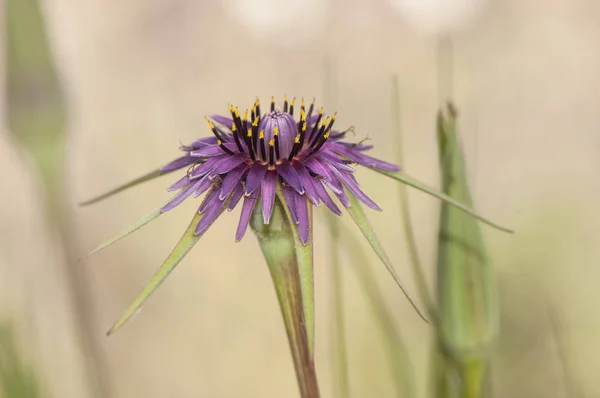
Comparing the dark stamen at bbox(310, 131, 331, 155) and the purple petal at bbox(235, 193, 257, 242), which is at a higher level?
the dark stamen at bbox(310, 131, 331, 155)

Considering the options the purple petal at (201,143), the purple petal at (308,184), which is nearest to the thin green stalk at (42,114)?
the purple petal at (201,143)

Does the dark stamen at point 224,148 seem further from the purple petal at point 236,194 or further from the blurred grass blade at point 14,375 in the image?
the blurred grass blade at point 14,375

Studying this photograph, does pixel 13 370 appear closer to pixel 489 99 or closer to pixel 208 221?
pixel 208 221

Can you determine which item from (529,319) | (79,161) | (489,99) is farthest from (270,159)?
(79,161)

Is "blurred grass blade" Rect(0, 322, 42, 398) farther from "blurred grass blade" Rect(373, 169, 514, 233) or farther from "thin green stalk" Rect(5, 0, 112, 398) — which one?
"blurred grass blade" Rect(373, 169, 514, 233)

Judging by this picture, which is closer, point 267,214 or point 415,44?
point 267,214

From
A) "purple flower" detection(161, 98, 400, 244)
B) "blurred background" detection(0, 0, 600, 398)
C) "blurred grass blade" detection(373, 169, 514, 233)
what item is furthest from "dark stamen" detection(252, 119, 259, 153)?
"blurred background" detection(0, 0, 600, 398)

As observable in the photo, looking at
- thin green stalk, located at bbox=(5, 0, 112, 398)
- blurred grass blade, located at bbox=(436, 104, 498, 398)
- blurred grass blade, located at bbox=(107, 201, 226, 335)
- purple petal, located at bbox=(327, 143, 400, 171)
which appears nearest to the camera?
blurred grass blade, located at bbox=(107, 201, 226, 335)
